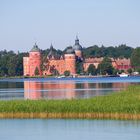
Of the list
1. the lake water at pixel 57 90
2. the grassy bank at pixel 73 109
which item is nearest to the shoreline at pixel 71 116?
the grassy bank at pixel 73 109

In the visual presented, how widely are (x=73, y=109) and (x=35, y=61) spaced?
139 metres

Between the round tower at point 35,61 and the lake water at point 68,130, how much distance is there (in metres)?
134

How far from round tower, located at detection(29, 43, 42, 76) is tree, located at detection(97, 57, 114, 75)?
56.7 feet

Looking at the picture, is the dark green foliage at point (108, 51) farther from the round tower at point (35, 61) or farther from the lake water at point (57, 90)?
the lake water at point (57, 90)

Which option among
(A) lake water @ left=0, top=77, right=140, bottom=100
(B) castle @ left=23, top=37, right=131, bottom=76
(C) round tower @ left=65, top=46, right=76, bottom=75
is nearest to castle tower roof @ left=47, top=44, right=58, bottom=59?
(B) castle @ left=23, top=37, right=131, bottom=76

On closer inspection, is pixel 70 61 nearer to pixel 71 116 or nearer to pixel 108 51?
pixel 108 51

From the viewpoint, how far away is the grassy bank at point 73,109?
2981cm

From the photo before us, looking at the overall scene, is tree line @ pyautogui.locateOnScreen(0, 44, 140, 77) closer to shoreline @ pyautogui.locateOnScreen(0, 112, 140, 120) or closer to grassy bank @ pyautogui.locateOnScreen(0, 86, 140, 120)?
grassy bank @ pyautogui.locateOnScreen(0, 86, 140, 120)

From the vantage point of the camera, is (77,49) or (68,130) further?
(77,49)

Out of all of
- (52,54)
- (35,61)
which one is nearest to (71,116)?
(35,61)

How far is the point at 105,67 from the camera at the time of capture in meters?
154

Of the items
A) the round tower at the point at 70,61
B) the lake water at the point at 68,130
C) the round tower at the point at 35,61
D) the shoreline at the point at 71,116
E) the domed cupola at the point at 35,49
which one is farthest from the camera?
the domed cupola at the point at 35,49

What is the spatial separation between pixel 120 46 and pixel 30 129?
169965mm

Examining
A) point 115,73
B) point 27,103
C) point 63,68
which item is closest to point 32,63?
Answer: point 63,68
